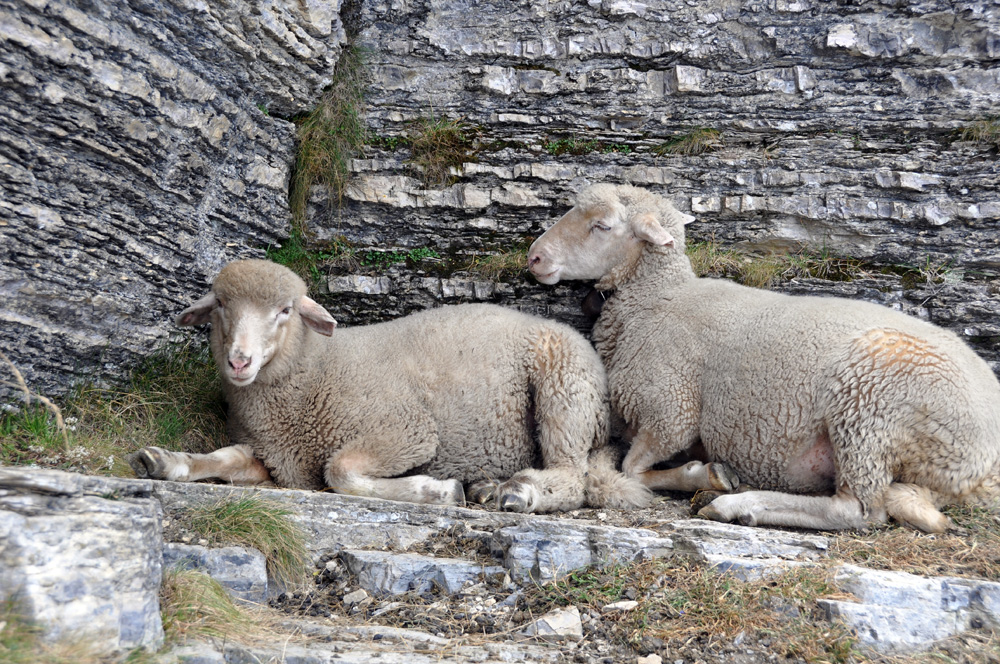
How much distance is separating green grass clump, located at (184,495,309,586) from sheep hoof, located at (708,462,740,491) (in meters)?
3.03

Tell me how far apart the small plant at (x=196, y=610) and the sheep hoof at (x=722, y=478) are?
3.52 meters

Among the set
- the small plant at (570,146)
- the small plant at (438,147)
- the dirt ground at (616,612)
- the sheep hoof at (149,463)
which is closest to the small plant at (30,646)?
the dirt ground at (616,612)

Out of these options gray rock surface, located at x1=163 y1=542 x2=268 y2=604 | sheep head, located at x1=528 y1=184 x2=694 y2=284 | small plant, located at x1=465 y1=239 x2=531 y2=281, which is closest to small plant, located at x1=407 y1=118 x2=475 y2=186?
small plant, located at x1=465 y1=239 x2=531 y2=281

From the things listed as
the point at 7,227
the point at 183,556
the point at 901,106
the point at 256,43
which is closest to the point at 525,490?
the point at 183,556

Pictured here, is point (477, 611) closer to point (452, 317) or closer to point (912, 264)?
point (452, 317)

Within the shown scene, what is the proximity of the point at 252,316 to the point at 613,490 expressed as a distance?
2.92 m

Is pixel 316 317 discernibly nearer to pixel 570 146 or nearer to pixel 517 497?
pixel 517 497

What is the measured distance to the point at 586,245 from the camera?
287 inches

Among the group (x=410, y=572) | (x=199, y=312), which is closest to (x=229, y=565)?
(x=410, y=572)

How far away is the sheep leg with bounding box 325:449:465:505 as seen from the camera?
222 inches

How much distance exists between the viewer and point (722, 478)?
603cm

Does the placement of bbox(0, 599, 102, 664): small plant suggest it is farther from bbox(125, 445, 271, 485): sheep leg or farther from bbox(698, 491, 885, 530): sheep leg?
bbox(698, 491, 885, 530): sheep leg

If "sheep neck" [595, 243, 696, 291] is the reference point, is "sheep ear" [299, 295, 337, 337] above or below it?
below

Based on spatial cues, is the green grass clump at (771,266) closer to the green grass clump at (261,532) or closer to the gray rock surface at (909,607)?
the gray rock surface at (909,607)
